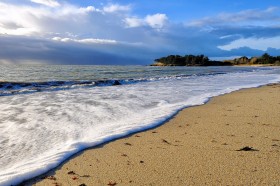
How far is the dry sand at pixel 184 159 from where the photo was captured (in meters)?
3.13

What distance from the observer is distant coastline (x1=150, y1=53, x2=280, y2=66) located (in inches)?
4365

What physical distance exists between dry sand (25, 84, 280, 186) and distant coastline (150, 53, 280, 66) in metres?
106

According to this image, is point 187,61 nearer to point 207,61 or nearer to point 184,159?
point 207,61

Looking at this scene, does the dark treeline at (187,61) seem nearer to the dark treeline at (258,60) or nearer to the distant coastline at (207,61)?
the distant coastline at (207,61)

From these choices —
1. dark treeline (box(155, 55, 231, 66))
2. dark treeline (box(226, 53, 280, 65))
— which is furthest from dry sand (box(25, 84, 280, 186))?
dark treeline (box(226, 53, 280, 65))

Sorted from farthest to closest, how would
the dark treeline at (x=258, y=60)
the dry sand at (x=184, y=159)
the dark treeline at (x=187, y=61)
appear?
the dark treeline at (x=258, y=60) → the dark treeline at (x=187, y=61) → the dry sand at (x=184, y=159)

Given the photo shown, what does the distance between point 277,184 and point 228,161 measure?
75 centimetres

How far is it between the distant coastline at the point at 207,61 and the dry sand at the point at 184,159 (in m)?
106

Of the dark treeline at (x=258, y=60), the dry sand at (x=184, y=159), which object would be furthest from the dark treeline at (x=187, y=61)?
the dry sand at (x=184, y=159)

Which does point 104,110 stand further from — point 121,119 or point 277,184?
point 277,184

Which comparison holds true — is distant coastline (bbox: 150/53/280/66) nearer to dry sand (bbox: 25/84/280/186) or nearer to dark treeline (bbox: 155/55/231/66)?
dark treeline (bbox: 155/55/231/66)

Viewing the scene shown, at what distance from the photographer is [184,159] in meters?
3.72

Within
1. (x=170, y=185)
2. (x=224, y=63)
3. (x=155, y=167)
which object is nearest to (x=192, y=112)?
(x=155, y=167)

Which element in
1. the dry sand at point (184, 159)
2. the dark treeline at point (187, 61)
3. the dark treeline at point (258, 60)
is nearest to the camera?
the dry sand at point (184, 159)
